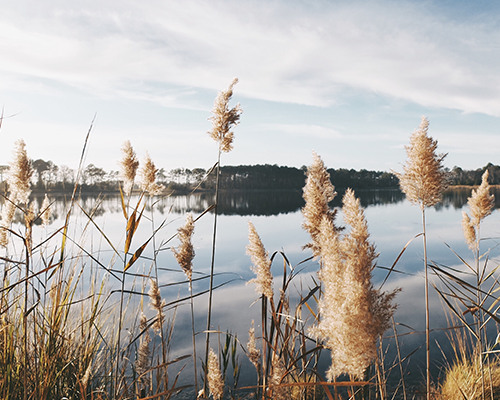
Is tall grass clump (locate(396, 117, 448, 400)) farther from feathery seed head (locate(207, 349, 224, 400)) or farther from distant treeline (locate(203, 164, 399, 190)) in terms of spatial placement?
distant treeline (locate(203, 164, 399, 190))

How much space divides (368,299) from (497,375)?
4.19 metres

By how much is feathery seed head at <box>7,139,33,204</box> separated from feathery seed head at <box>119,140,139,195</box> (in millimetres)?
577

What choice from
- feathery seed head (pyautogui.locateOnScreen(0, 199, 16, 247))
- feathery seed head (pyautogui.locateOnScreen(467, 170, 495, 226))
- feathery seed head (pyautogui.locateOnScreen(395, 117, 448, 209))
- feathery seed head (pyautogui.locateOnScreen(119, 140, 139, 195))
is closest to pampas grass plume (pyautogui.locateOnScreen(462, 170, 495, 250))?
feathery seed head (pyautogui.locateOnScreen(467, 170, 495, 226))

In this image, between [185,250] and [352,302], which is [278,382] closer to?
[352,302]

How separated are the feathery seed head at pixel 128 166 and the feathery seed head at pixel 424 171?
1.68 m

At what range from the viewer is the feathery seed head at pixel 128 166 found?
7.20 feet

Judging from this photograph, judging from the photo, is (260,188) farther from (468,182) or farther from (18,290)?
(18,290)

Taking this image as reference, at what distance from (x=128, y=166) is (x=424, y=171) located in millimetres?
1810

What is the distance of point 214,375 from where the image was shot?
196 cm

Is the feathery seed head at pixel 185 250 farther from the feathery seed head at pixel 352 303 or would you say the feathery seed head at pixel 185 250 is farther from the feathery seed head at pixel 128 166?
the feathery seed head at pixel 352 303

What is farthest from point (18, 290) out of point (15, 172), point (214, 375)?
point (214, 375)

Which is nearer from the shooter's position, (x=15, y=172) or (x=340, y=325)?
(x=340, y=325)

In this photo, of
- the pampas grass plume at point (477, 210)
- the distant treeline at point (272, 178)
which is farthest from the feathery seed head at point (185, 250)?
the distant treeline at point (272, 178)

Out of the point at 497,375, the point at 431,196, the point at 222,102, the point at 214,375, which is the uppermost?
the point at 222,102
